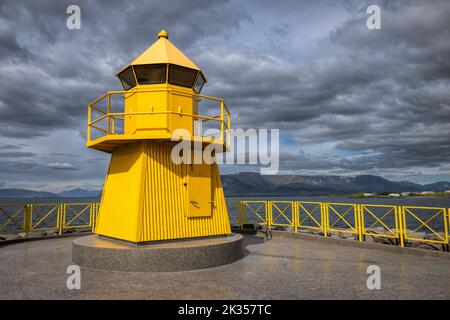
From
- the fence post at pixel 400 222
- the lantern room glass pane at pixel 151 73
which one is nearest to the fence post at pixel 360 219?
the fence post at pixel 400 222

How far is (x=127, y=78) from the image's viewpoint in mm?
10016

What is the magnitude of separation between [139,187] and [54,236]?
7.78m

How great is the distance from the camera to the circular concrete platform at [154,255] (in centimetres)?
803

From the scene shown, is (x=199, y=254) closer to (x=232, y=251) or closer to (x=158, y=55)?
(x=232, y=251)

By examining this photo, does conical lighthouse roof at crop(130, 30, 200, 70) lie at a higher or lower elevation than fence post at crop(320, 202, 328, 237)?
higher

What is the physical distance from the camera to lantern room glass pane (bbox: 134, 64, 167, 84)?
30.9 feet

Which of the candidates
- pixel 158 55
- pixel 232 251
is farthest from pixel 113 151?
pixel 232 251

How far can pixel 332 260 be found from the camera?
9367 millimetres

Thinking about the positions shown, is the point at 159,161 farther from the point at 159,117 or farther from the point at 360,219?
the point at 360,219

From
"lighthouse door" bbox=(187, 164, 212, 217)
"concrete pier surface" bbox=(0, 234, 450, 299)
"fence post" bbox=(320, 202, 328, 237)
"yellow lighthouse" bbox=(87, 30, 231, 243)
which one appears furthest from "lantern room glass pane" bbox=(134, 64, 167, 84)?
"fence post" bbox=(320, 202, 328, 237)

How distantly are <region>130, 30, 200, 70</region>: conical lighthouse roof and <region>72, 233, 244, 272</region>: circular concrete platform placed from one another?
5.38m

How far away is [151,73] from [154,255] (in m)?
5.35

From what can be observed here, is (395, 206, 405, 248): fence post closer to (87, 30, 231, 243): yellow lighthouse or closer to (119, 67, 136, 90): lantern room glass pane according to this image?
(87, 30, 231, 243): yellow lighthouse

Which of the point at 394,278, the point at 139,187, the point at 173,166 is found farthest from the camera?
the point at 173,166
